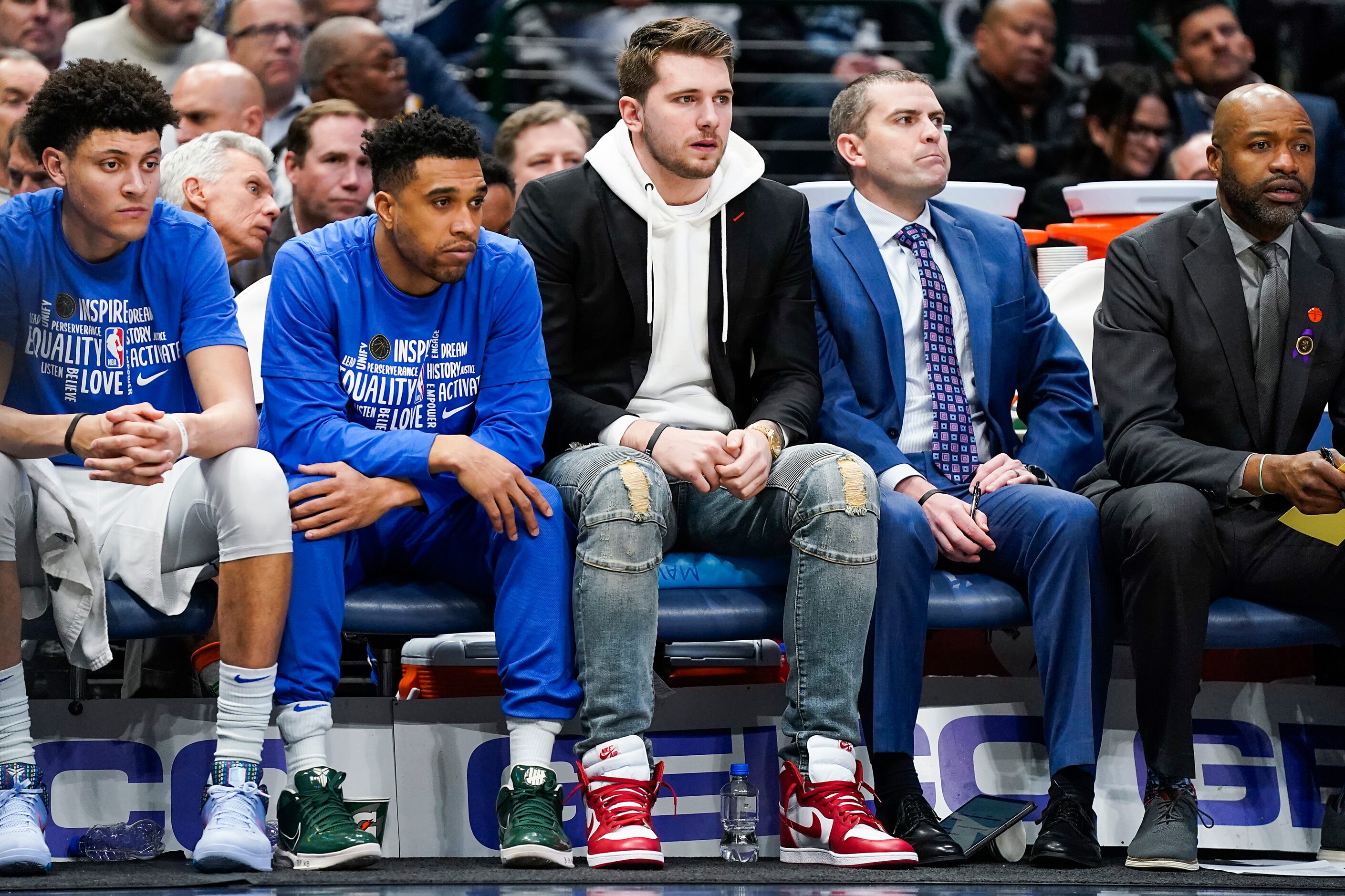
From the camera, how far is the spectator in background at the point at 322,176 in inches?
182

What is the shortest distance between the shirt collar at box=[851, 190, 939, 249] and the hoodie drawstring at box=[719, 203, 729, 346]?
38cm

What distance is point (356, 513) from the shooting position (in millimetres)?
3035

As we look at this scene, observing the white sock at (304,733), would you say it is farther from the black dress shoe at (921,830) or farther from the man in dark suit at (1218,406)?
the man in dark suit at (1218,406)

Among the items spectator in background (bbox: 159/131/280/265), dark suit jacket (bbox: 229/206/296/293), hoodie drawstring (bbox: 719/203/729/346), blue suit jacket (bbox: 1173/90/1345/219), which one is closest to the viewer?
hoodie drawstring (bbox: 719/203/729/346)

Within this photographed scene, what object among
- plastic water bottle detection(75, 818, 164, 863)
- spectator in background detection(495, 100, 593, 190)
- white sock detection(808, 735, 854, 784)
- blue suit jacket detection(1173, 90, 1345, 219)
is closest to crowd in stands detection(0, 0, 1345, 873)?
white sock detection(808, 735, 854, 784)

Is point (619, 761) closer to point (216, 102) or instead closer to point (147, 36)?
point (216, 102)

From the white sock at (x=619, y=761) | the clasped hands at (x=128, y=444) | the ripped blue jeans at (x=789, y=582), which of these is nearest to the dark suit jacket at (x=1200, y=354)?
the ripped blue jeans at (x=789, y=582)

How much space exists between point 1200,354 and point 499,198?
2014mm

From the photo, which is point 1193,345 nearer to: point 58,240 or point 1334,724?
point 1334,724

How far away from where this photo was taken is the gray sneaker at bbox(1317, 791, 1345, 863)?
3.23 meters

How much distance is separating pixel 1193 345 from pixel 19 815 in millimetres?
2489

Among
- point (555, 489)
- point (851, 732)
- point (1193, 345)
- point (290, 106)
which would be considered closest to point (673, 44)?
point (555, 489)

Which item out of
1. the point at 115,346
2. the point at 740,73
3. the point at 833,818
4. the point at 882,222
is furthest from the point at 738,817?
the point at 740,73

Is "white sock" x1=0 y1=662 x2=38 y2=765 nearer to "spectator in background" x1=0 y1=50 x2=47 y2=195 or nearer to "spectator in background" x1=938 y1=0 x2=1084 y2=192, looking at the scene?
"spectator in background" x1=0 y1=50 x2=47 y2=195
